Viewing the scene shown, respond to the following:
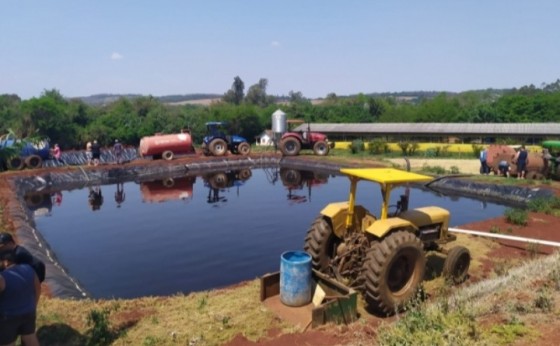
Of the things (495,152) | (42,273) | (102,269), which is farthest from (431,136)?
(42,273)

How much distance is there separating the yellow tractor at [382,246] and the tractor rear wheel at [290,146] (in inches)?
769

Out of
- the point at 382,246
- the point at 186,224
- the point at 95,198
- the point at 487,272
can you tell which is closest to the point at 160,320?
the point at 382,246

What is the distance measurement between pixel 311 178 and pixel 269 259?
12.7 metres

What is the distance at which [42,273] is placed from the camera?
5051 millimetres

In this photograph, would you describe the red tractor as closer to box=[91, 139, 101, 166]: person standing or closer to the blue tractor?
the blue tractor

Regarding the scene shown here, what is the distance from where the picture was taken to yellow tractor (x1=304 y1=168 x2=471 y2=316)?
256 inches

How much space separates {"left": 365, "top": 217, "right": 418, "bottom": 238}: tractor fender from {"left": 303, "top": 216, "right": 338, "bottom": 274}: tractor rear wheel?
86 centimetres

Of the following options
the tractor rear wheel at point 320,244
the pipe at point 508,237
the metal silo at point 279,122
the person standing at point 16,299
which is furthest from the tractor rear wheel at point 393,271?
the metal silo at point 279,122

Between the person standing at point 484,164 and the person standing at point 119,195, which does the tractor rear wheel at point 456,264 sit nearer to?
the person standing at point 119,195

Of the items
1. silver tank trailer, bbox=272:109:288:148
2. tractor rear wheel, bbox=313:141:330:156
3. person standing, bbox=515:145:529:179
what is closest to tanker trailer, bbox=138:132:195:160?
silver tank trailer, bbox=272:109:288:148

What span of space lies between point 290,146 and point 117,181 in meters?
10.6

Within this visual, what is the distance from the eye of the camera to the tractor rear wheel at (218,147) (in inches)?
1061

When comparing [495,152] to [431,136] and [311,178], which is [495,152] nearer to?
[311,178]

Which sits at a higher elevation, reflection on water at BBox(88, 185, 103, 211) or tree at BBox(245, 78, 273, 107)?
tree at BBox(245, 78, 273, 107)
